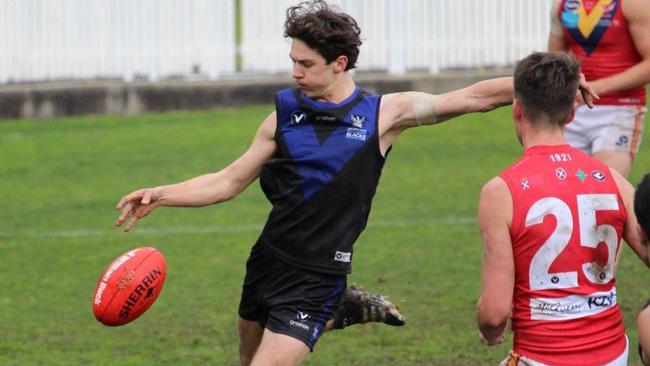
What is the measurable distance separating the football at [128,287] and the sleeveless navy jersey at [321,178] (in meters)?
0.59

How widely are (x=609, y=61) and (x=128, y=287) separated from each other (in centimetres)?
380

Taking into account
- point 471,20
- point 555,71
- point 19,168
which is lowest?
point 19,168

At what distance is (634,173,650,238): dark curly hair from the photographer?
4.52 metres

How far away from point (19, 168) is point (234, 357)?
28.2ft

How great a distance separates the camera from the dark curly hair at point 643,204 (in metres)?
4.52

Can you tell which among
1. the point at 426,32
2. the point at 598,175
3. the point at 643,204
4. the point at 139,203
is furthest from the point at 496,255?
the point at 426,32

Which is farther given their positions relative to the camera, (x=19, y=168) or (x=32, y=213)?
(x=19, y=168)

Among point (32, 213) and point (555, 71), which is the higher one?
point (555, 71)

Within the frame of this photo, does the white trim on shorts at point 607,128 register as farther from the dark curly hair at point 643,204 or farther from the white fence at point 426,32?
the white fence at point 426,32

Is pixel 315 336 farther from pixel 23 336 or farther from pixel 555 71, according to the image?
pixel 23 336

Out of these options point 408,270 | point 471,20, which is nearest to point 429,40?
point 471,20

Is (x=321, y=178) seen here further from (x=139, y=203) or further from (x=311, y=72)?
(x=139, y=203)

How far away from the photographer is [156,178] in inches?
604

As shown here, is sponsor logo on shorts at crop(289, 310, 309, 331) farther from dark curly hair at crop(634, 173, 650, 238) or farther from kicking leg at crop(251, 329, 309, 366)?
dark curly hair at crop(634, 173, 650, 238)
